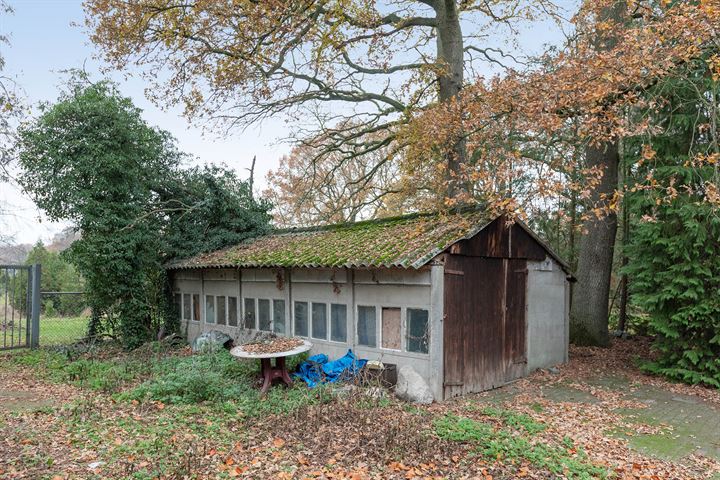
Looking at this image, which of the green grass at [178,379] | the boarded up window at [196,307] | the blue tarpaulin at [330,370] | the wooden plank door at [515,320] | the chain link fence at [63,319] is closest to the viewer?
the green grass at [178,379]

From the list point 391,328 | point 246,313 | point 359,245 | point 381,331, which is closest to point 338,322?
point 381,331

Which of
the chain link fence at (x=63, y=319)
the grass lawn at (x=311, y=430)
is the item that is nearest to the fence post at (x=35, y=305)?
the chain link fence at (x=63, y=319)

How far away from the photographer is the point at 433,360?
8.70 meters

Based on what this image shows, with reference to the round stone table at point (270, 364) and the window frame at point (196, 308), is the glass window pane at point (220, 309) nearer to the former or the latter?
the window frame at point (196, 308)

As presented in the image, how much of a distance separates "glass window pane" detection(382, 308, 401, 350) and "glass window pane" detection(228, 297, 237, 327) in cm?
548

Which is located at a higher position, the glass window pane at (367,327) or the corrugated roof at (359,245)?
the corrugated roof at (359,245)

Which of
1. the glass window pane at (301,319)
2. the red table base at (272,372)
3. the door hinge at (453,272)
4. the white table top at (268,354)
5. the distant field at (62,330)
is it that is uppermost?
the door hinge at (453,272)

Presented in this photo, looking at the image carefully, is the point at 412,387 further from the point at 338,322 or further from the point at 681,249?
the point at 681,249

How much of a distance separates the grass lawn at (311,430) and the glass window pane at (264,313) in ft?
7.22

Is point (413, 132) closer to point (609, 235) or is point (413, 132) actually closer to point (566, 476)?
point (609, 235)

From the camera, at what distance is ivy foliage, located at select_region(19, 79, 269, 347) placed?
1327cm

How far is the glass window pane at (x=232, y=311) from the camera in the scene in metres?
13.4

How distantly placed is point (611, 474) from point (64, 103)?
49.2 feet

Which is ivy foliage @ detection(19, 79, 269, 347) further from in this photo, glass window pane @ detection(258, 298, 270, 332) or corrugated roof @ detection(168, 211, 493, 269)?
glass window pane @ detection(258, 298, 270, 332)
